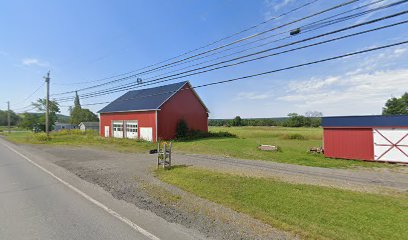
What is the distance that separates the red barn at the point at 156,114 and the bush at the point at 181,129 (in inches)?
17.1

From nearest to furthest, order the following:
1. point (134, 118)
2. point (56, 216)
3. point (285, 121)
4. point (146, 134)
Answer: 1. point (56, 216)
2. point (146, 134)
3. point (134, 118)
4. point (285, 121)

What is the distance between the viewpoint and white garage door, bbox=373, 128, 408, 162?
48.1 feet

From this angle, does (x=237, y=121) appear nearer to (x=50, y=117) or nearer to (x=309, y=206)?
(x=50, y=117)

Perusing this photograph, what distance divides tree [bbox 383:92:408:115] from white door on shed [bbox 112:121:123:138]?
81.3 meters

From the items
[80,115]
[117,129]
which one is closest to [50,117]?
[80,115]

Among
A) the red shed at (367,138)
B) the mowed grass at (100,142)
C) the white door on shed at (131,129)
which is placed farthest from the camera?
the white door on shed at (131,129)

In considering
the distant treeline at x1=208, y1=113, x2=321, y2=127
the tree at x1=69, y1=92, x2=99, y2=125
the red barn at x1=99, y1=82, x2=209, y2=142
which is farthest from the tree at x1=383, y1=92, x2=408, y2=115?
the tree at x1=69, y1=92, x2=99, y2=125

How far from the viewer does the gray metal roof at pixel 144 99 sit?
31334mm

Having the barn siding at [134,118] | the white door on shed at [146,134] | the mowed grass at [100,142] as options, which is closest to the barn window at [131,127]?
the barn siding at [134,118]

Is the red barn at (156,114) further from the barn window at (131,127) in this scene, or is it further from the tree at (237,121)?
the tree at (237,121)

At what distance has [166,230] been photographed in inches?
207

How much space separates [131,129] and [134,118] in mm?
1688

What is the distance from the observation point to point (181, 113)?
32.0 meters

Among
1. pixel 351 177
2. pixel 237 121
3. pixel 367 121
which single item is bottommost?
pixel 351 177
